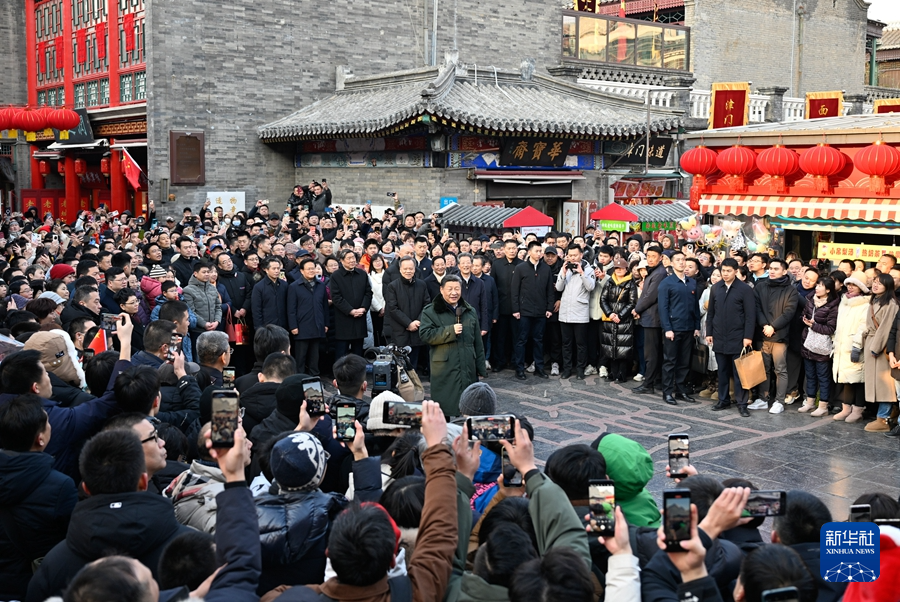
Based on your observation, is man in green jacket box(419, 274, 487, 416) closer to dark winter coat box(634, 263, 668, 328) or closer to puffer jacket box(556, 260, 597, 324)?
dark winter coat box(634, 263, 668, 328)

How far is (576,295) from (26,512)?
7.75 m

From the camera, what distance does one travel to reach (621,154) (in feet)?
64.1

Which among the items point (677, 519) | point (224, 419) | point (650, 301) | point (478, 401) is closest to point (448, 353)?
point (650, 301)

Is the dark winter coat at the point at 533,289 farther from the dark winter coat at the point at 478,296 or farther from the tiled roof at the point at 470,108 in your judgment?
the tiled roof at the point at 470,108

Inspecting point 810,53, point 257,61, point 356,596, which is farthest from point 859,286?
point 810,53

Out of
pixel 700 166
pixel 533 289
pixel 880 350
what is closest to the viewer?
pixel 880 350

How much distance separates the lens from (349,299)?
33.5 ft

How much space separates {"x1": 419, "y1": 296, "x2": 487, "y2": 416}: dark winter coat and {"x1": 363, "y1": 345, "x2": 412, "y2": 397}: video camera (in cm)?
34

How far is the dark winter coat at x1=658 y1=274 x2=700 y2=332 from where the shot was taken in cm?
948

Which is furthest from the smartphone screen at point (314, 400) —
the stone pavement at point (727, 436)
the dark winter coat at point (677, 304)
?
the dark winter coat at point (677, 304)

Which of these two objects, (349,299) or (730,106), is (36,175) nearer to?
(349,299)

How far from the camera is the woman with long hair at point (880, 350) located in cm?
826

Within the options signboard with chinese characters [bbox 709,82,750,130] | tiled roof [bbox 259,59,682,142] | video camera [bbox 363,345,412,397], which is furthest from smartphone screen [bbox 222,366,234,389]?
signboard with chinese characters [bbox 709,82,750,130]

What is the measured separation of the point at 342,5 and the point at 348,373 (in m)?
17.9
